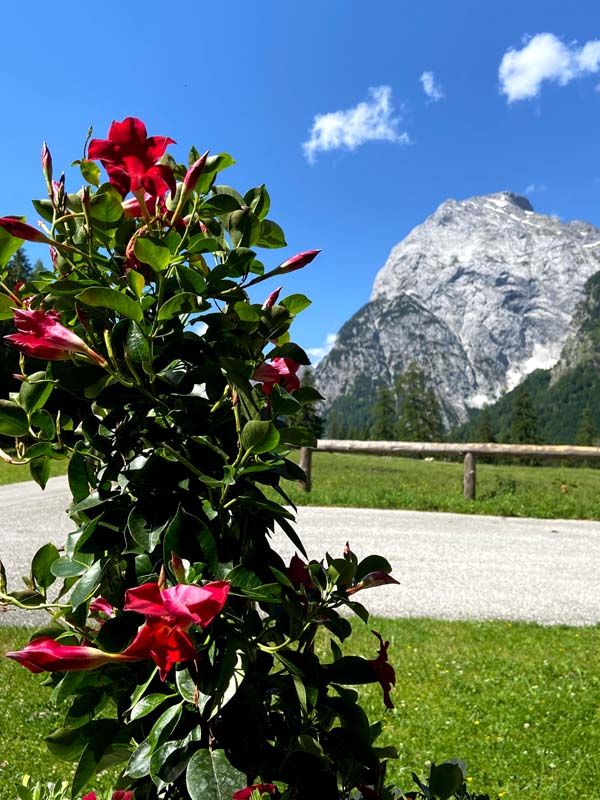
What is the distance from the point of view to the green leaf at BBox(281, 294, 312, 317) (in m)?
1.21

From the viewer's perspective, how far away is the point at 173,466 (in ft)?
3.60

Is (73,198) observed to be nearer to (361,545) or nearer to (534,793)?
(534,793)

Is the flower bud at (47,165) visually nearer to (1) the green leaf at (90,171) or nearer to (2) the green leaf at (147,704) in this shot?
(1) the green leaf at (90,171)

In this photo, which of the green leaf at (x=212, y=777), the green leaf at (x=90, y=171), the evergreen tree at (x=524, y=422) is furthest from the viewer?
the evergreen tree at (x=524, y=422)

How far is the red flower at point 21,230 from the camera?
103 cm

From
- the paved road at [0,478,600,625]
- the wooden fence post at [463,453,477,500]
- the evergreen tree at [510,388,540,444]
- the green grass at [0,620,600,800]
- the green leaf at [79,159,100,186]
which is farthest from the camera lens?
the evergreen tree at [510,388,540,444]

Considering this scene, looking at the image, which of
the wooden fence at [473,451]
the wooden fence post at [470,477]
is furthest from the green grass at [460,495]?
the wooden fence at [473,451]

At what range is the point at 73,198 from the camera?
1.22m

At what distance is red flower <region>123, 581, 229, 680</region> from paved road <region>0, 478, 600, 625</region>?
4.88m

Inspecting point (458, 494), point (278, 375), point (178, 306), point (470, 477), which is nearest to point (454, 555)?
point (470, 477)

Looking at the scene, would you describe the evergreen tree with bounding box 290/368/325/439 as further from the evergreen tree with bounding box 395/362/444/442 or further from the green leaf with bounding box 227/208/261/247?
the evergreen tree with bounding box 395/362/444/442

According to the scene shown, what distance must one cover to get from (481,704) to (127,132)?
12.1 ft

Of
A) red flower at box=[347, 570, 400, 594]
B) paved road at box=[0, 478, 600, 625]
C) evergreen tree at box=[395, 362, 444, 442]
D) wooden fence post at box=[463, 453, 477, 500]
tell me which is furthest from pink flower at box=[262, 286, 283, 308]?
evergreen tree at box=[395, 362, 444, 442]

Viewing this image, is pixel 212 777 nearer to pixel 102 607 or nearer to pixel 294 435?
pixel 102 607
